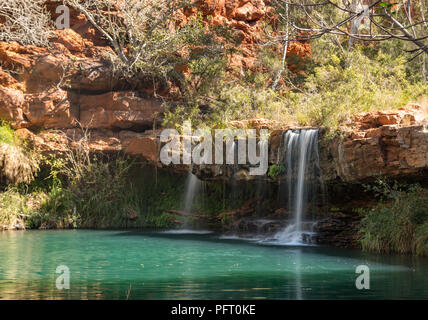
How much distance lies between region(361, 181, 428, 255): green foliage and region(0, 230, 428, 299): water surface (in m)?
0.53

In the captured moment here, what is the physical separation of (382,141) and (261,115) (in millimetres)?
5997

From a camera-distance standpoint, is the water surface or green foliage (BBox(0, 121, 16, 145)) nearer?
the water surface

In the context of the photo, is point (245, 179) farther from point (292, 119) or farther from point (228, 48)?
point (228, 48)

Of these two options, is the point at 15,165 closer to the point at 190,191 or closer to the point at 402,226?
the point at 190,191

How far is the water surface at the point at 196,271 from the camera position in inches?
264

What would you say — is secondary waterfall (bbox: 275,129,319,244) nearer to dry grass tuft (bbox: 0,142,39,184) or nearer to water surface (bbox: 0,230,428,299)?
water surface (bbox: 0,230,428,299)

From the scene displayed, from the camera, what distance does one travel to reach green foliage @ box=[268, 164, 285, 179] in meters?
14.9

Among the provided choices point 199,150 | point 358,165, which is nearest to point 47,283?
point 358,165

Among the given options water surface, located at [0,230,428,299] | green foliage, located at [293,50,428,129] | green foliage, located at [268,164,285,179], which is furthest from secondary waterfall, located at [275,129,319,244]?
water surface, located at [0,230,428,299]

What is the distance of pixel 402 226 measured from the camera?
11250 mm

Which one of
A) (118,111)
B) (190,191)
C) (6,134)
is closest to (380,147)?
(190,191)

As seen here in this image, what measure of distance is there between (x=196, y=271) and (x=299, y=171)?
→ 21.6ft

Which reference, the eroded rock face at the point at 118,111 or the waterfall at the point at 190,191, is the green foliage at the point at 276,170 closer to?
the waterfall at the point at 190,191

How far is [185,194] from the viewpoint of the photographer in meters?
19.7
